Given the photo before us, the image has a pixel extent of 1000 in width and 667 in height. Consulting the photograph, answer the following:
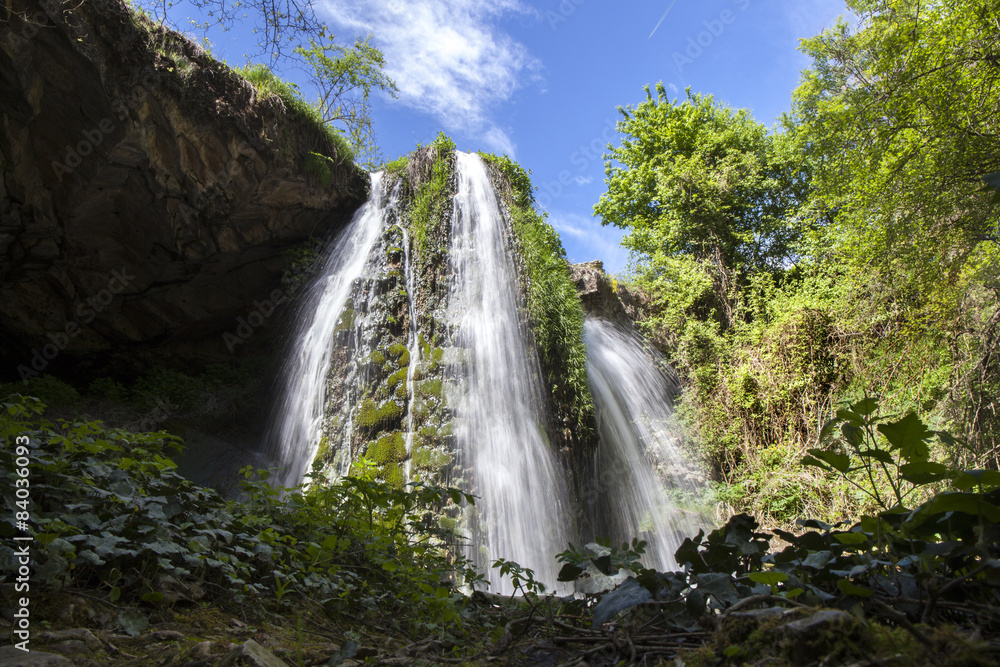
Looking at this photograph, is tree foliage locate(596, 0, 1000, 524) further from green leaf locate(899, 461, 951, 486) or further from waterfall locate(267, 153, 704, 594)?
waterfall locate(267, 153, 704, 594)

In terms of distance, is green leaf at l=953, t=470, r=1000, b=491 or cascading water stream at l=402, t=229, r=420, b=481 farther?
cascading water stream at l=402, t=229, r=420, b=481

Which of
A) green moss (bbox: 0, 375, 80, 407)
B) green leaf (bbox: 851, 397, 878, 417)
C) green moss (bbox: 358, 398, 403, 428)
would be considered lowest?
green leaf (bbox: 851, 397, 878, 417)

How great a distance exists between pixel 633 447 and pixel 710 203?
7.22 m

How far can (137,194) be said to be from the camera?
7434mm

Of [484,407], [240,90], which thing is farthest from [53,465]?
[240,90]

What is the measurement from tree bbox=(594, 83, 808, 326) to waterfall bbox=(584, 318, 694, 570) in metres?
2.02

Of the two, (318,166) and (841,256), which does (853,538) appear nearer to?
(318,166)

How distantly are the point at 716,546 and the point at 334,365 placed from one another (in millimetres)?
6350

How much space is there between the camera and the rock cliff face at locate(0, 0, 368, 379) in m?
6.05

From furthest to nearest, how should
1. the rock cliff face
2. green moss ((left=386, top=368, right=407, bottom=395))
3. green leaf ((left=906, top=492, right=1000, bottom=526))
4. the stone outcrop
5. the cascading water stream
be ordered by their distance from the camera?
the stone outcrop
green moss ((left=386, top=368, right=407, bottom=395))
the cascading water stream
the rock cliff face
green leaf ((left=906, top=492, right=1000, bottom=526))

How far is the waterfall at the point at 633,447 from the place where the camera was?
8.64m

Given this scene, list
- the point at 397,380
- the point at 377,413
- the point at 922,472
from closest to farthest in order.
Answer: the point at 922,472 < the point at 377,413 < the point at 397,380

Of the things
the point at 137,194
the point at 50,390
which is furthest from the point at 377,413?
the point at 50,390

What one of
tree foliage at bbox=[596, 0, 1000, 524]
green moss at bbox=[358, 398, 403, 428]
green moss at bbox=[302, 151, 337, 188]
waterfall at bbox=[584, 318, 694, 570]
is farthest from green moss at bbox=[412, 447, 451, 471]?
green moss at bbox=[302, 151, 337, 188]
